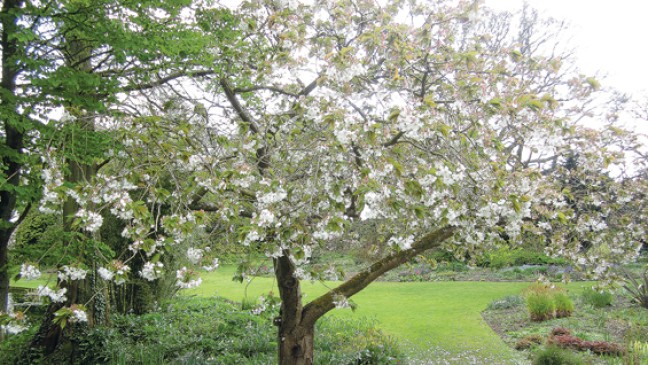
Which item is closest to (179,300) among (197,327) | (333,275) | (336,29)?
(197,327)

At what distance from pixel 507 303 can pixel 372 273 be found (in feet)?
22.4

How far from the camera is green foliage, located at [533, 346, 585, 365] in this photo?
5.14m

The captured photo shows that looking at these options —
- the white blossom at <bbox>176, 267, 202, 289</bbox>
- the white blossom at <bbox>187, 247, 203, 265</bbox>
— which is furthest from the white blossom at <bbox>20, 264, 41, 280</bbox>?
the white blossom at <bbox>187, 247, 203, 265</bbox>

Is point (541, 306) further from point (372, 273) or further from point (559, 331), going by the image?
point (372, 273)

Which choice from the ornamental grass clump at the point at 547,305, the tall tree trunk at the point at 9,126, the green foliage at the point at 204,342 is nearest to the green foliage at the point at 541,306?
the ornamental grass clump at the point at 547,305

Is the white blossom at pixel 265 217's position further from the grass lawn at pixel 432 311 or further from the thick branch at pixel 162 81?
the grass lawn at pixel 432 311

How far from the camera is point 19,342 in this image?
5.68 m

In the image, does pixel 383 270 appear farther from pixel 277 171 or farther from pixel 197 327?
pixel 197 327

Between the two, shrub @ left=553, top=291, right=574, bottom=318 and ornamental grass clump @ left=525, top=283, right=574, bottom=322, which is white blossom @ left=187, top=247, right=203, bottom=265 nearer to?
ornamental grass clump @ left=525, top=283, right=574, bottom=322

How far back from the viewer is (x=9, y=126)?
13.2 ft

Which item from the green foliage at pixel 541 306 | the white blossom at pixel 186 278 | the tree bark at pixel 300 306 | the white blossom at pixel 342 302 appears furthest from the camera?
the green foliage at pixel 541 306

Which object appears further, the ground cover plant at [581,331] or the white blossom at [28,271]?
the ground cover plant at [581,331]

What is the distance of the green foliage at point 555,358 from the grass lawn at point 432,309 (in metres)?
0.96

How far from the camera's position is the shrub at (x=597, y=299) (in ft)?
29.4
